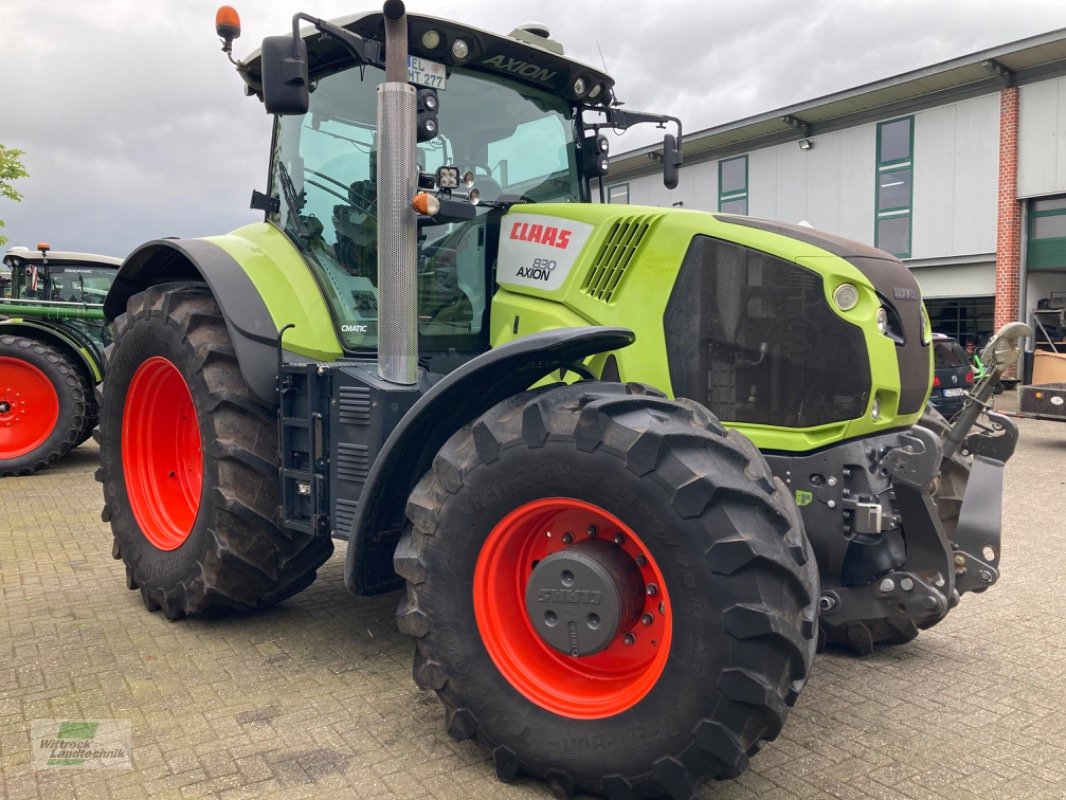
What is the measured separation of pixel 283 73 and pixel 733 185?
2158cm

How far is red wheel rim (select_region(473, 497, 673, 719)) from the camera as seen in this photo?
292 centimetres

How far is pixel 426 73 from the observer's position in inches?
150

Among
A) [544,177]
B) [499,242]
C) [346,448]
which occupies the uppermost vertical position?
[544,177]

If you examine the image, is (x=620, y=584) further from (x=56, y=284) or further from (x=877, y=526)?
(x=56, y=284)

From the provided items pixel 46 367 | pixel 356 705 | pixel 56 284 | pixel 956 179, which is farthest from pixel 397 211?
pixel 956 179

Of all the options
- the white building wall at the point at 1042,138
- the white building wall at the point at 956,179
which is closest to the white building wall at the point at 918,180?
the white building wall at the point at 956,179

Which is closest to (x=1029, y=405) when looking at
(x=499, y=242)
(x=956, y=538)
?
(x=956, y=538)

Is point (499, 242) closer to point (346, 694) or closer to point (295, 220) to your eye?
point (295, 220)

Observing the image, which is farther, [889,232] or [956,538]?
[889,232]

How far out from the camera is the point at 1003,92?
18.7 m

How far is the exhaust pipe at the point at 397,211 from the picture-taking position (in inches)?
140

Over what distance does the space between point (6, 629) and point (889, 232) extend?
796 inches

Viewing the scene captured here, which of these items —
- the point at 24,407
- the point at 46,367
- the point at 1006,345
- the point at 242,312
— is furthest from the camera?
the point at 24,407

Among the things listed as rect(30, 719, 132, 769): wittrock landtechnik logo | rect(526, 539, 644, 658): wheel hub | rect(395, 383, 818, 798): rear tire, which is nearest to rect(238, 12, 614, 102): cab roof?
rect(395, 383, 818, 798): rear tire
